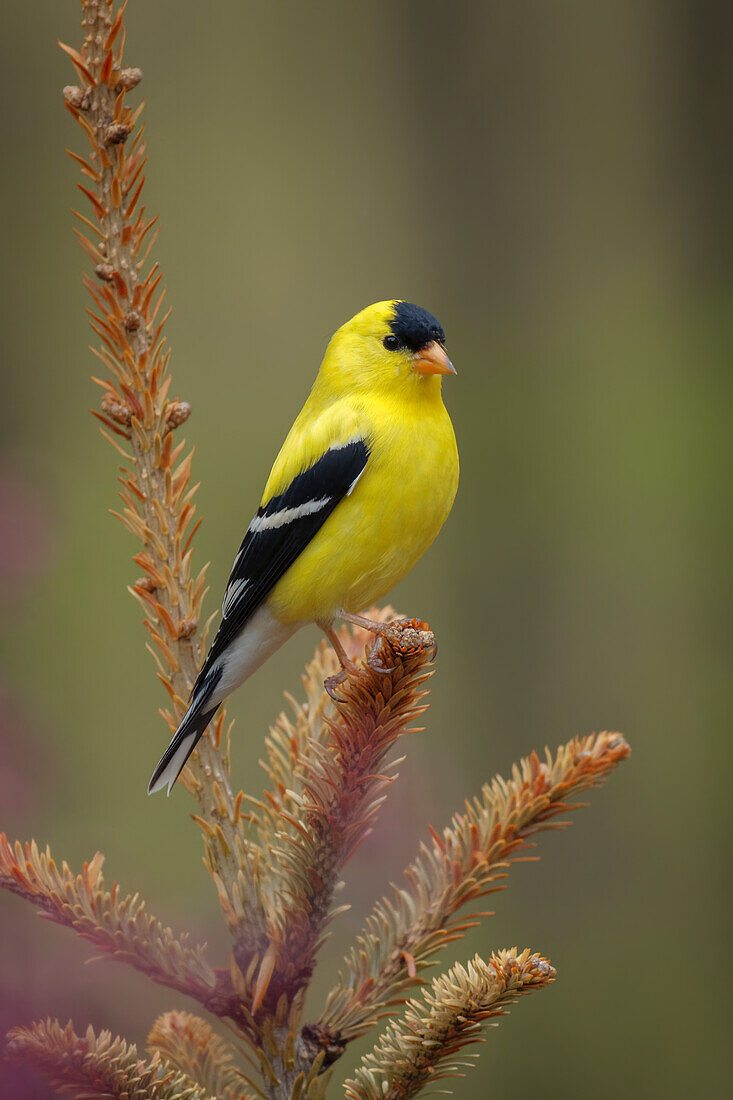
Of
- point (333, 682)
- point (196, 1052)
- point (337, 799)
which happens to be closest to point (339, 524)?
point (333, 682)

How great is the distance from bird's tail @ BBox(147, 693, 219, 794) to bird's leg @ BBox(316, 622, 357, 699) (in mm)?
91

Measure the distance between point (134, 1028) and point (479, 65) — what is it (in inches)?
97.5

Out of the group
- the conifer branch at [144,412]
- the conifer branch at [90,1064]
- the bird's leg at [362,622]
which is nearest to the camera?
the conifer branch at [90,1064]

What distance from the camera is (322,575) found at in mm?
858

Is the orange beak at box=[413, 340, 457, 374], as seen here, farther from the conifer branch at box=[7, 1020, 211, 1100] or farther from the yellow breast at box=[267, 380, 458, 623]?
the conifer branch at box=[7, 1020, 211, 1100]

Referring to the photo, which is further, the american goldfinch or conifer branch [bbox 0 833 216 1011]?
the american goldfinch

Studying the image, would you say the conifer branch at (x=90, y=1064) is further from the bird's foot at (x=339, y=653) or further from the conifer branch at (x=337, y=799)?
the bird's foot at (x=339, y=653)

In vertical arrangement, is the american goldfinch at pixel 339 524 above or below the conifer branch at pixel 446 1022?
above

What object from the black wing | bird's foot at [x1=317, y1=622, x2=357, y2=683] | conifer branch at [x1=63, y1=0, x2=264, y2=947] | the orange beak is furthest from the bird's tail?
the orange beak

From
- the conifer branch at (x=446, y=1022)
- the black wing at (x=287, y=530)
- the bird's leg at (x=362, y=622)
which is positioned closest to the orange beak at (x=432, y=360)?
the black wing at (x=287, y=530)

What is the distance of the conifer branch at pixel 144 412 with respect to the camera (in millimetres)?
576

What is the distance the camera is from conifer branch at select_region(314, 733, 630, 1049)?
1.92ft

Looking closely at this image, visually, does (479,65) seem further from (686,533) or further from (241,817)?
(241,817)

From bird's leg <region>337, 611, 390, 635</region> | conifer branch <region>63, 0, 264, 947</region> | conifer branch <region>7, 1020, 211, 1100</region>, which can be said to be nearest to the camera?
conifer branch <region>7, 1020, 211, 1100</region>
